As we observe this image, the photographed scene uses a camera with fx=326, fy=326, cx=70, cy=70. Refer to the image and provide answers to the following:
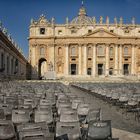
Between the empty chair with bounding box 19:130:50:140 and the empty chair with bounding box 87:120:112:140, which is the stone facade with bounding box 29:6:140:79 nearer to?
the empty chair with bounding box 87:120:112:140

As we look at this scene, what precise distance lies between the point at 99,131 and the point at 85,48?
84.3m

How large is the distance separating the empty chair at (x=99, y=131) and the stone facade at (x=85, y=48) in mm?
82065

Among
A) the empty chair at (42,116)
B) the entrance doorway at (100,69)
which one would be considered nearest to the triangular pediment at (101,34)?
the entrance doorway at (100,69)

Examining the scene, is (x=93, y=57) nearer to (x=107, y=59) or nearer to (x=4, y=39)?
(x=107, y=59)

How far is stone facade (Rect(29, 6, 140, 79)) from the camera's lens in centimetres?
9050

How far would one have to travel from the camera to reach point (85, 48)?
91.2 m

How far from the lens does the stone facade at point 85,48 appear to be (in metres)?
90.5

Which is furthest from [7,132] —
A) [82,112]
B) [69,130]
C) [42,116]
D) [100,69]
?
[100,69]

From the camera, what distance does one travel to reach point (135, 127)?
12.6 meters

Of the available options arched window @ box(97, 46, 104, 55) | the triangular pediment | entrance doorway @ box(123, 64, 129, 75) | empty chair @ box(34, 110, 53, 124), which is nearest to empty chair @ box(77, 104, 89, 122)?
empty chair @ box(34, 110, 53, 124)

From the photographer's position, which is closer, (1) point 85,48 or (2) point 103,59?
(1) point 85,48

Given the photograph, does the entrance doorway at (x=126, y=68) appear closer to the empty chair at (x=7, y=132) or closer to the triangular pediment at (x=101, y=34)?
the triangular pediment at (x=101, y=34)

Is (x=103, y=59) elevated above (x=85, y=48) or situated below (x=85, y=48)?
below

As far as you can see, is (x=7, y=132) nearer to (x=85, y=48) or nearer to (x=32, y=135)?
(x=32, y=135)
